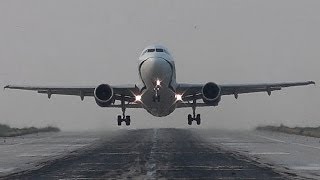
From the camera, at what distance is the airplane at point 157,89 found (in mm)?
42094

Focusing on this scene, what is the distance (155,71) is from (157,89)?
1.23 m

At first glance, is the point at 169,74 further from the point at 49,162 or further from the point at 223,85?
the point at 49,162

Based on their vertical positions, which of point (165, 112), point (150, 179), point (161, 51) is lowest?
point (150, 179)

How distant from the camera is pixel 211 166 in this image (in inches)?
872

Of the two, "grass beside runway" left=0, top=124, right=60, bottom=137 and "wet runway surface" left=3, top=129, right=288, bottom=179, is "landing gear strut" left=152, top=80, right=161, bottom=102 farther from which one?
"grass beside runway" left=0, top=124, right=60, bottom=137

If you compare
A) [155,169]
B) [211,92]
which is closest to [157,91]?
[211,92]

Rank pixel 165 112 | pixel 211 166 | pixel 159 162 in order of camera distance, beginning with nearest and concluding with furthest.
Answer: pixel 211 166 → pixel 159 162 → pixel 165 112

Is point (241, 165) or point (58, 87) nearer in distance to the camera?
point (241, 165)

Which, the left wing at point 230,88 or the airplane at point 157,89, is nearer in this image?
the airplane at point 157,89

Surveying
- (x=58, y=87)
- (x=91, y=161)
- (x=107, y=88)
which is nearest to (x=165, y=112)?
(x=107, y=88)

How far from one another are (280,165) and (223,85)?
24852mm

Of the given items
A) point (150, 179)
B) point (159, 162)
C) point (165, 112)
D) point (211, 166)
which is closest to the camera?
point (150, 179)

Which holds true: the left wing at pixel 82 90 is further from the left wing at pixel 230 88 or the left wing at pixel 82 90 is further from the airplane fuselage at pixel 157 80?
the left wing at pixel 230 88

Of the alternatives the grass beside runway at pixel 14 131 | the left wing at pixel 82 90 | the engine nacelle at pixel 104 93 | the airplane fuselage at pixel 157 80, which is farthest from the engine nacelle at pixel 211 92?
the grass beside runway at pixel 14 131
